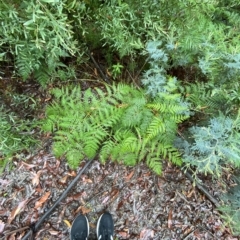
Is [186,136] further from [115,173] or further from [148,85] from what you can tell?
[115,173]

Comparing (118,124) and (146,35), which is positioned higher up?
(146,35)

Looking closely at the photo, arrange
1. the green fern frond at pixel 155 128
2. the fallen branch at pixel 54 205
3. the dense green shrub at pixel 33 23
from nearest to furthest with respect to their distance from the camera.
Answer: the dense green shrub at pixel 33 23 < the green fern frond at pixel 155 128 < the fallen branch at pixel 54 205

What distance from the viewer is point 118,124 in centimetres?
251

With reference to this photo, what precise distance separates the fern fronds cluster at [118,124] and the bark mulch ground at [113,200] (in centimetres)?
42

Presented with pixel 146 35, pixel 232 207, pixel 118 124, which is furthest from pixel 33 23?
pixel 232 207

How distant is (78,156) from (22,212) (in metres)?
0.84

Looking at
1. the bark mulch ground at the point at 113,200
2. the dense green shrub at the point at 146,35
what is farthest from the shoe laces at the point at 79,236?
the dense green shrub at the point at 146,35

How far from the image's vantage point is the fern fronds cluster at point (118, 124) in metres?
2.32

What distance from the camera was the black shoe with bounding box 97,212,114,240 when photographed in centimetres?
267

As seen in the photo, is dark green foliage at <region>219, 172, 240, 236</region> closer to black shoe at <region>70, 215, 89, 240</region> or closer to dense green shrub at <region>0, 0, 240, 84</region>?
dense green shrub at <region>0, 0, 240, 84</region>

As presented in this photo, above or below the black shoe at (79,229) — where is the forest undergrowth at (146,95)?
above

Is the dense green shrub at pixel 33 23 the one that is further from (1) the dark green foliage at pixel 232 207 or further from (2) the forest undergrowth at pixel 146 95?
(1) the dark green foliage at pixel 232 207

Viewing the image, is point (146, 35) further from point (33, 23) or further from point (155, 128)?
point (33, 23)

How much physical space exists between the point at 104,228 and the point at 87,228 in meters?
0.18
